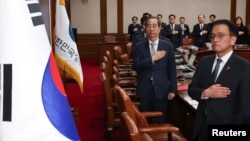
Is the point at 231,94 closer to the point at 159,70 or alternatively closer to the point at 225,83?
the point at 225,83

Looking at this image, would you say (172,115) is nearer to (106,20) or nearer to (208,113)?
(208,113)

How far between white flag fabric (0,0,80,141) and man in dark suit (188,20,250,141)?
1.27m

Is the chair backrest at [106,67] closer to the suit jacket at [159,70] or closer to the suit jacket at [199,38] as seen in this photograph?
the suit jacket at [159,70]

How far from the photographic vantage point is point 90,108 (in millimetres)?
6223

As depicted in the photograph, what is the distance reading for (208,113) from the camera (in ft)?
8.49

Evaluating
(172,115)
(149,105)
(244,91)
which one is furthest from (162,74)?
(244,91)

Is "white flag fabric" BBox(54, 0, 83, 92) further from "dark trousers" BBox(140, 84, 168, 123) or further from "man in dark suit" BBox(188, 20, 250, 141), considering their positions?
"man in dark suit" BBox(188, 20, 250, 141)

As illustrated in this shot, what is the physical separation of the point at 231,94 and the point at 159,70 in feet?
4.83

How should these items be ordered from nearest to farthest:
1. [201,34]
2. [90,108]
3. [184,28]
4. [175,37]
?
[90,108] < [175,37] < [201,34] < [184,28]

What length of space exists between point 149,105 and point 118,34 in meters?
9.80

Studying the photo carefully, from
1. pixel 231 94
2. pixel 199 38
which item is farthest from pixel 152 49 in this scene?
pixel 199 38

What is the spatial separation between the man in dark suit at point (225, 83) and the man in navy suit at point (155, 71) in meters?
1.26

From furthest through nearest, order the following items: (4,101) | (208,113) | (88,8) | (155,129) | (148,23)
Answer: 1. (88,8)
2. (148,23)
3. (155,129)
4. (208,113)
5. (4,101)

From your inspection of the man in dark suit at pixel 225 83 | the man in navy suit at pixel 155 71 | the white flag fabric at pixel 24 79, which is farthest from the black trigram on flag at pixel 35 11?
the man in navy suit at pixel 155 71
